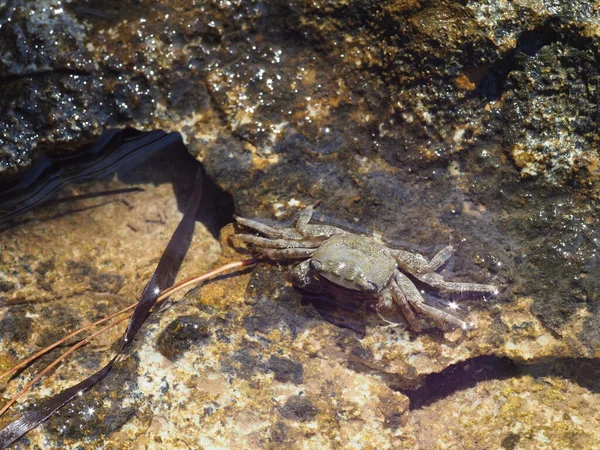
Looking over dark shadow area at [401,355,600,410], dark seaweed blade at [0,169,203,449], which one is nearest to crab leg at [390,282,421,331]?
dark shadow area at [401,355,600,410]

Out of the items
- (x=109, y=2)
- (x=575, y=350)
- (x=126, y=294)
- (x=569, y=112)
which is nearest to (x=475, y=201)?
(x=569, y=112)

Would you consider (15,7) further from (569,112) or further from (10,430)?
(569,112)

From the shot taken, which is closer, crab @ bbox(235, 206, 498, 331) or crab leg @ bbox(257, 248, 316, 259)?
crab @ bbox(235, 206, 498, 331)

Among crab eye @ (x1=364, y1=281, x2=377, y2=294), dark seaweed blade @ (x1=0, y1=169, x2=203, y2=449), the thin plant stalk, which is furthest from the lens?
crab eye @ (x1=364, y1=281, x2=377, y2=294)

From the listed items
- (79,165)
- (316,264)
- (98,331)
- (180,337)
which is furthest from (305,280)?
(79,165)

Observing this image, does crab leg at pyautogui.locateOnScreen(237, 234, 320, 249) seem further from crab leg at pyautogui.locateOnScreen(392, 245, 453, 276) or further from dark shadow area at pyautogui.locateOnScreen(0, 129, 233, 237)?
crab leg at pyautogui.locateOnScreen(392, 245, 453, 276)

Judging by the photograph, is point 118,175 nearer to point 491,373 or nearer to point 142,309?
point 142,309
